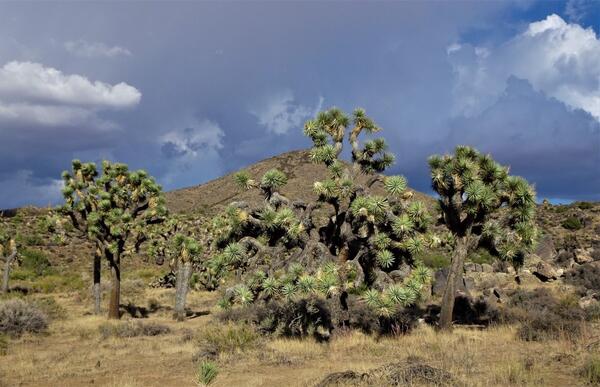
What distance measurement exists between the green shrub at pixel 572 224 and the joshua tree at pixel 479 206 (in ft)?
116

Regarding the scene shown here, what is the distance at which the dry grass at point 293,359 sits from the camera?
10.6 m

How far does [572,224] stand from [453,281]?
3669 centimetres

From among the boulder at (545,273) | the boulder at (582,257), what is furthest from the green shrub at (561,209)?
the boulder at (545,273)

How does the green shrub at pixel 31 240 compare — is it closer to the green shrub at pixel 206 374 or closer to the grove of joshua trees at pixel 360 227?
the grove of joshua trees at pixel 360 227

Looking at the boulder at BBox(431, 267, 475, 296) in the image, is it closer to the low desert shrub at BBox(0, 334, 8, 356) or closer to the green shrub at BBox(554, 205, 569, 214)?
the low desert shrub at BBox(0, 334, 8, 356)

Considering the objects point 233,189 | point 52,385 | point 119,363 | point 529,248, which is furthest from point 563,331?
point 233,189

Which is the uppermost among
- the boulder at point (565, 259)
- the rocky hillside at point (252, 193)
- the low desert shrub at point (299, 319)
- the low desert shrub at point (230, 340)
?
the rocky hillside at point (252, 193)

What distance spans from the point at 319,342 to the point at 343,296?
1.52 m

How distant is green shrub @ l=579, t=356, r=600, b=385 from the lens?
9281mm

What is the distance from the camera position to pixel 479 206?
51.0 feet

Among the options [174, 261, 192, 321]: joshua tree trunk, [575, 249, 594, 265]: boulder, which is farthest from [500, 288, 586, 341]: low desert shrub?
[174, 261, 192, 321]: joshua tree trunk

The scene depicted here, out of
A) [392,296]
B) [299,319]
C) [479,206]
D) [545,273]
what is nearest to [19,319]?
[299,319]

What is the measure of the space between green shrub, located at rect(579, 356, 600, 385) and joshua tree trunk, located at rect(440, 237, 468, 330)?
577cm

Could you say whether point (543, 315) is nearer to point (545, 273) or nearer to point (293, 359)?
point (293, 359)
